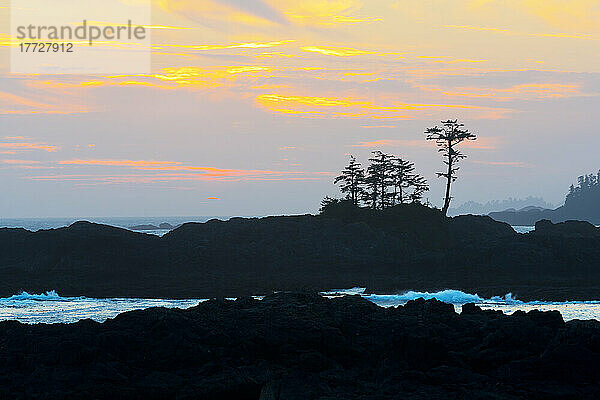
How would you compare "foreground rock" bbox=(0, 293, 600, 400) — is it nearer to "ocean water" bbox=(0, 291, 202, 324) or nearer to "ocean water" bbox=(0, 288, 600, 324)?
"ocean water" bbox=(0, 288, 600, 324)

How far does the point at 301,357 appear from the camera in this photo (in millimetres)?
19562

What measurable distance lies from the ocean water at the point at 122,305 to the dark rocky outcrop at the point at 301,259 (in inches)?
53.7

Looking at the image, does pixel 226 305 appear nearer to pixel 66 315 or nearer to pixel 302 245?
pixel 66 315

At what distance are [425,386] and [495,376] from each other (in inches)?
80.8

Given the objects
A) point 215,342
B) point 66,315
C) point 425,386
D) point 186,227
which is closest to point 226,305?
point 215,342

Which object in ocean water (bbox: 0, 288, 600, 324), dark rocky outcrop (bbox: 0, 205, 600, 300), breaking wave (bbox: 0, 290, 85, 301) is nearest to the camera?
ocean water (bbox: 0, 288, 600, 324)

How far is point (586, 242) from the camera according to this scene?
190ft

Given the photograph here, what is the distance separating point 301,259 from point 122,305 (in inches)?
866

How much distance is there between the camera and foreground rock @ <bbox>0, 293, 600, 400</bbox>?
17.8 m

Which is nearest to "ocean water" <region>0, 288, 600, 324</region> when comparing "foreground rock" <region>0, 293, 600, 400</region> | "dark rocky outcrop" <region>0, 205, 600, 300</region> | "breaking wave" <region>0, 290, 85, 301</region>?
"breaking wave" <region>0, 290, 85, 301</region>

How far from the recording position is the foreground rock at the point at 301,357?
17.8 m

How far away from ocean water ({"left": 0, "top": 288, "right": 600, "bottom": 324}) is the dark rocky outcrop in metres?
1.36

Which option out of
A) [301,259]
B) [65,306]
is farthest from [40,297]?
[301,259]

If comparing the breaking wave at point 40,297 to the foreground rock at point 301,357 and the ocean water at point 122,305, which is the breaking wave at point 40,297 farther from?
the foreground rock at point 301,357
